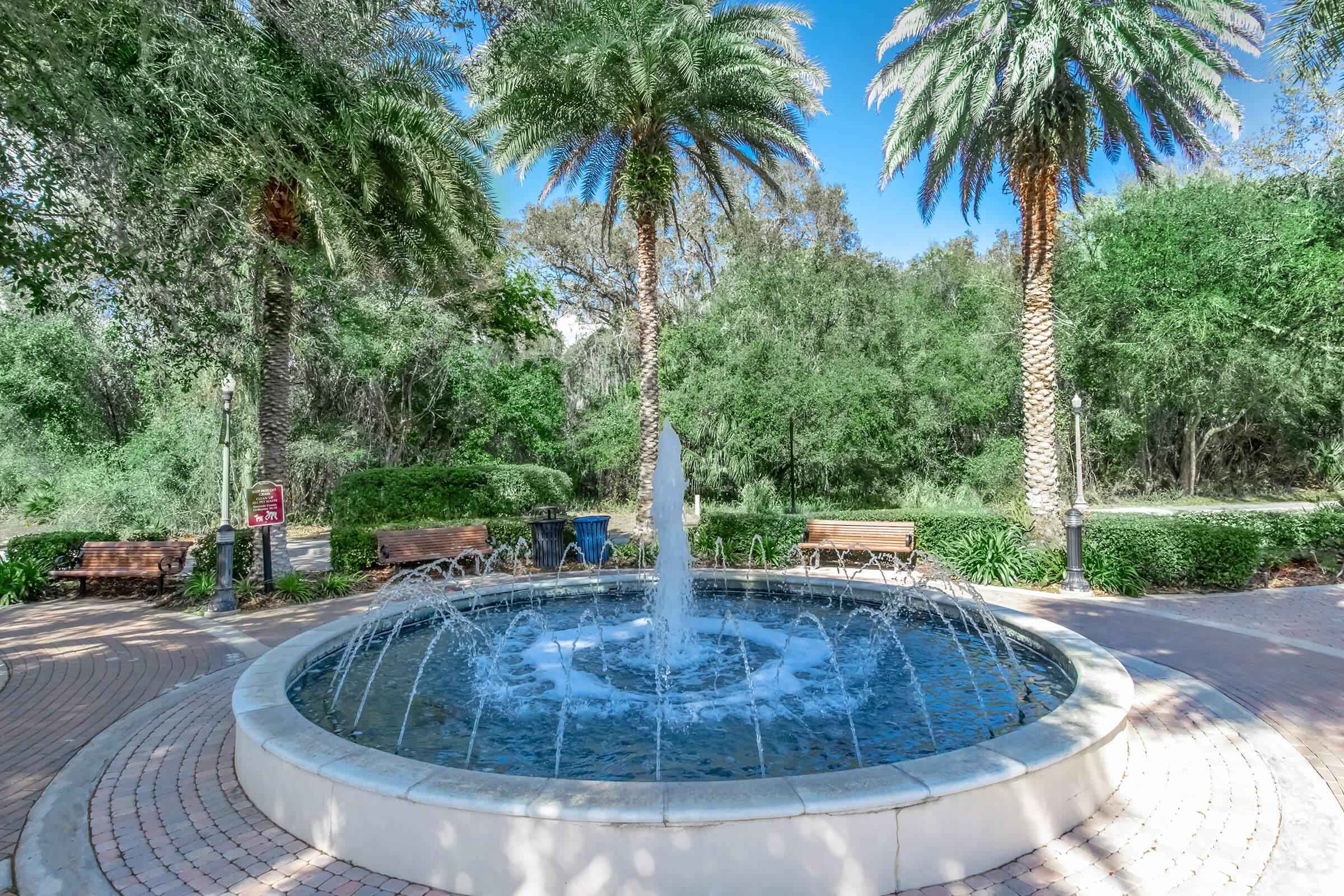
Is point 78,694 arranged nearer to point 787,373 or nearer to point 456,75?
point 456,75

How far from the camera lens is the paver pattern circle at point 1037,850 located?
3.03m

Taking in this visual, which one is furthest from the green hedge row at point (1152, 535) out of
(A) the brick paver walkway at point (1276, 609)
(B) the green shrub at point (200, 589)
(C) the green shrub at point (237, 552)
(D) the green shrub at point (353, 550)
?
(B) the green shrub at point (200, 589)

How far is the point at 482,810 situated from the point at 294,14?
26.9 feet

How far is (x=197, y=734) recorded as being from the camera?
16.1 ft

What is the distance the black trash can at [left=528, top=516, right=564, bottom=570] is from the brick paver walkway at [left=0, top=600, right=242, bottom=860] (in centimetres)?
496

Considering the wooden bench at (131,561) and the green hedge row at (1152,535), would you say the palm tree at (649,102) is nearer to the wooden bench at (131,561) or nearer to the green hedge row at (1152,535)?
the green hedge row at (1152,535)

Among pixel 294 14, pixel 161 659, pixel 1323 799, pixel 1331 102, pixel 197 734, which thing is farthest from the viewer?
pixel 1331 102

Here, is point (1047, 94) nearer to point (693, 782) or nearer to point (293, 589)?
point (693, 782)

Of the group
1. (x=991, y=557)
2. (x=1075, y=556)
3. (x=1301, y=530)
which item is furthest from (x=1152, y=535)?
(x=1301, y=530)

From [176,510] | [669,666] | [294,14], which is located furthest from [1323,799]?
[176,510]

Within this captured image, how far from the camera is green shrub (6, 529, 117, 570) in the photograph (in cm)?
1084

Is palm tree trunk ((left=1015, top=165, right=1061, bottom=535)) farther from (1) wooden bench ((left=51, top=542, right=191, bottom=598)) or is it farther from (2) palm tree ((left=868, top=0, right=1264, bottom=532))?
(1) wooden bench ((left=51, top=542, right=191, bottom=598))

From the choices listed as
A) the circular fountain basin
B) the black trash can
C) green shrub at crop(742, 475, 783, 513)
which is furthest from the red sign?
green shrub at crop(742, 475, 783, 513)

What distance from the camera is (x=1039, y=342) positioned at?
11.4 meters
